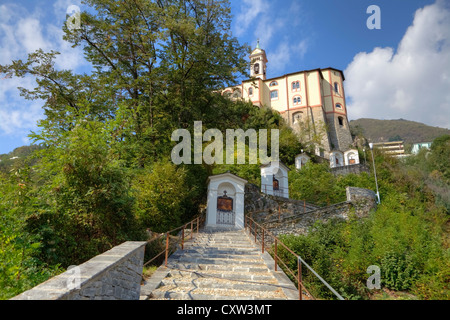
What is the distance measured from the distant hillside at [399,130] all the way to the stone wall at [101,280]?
344 ft

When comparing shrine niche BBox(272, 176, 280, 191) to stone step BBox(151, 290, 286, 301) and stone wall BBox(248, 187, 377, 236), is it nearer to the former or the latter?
stone wall BBox(248, 187, 377, 236)

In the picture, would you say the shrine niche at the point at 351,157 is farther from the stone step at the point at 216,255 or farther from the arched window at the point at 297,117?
the stone step at the point at 216,255

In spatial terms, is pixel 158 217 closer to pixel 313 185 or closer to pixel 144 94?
pixel 144 94

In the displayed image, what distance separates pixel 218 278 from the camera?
235 inches

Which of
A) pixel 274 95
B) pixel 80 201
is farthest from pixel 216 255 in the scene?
pixel 274 95

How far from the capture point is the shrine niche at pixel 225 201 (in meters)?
14.2

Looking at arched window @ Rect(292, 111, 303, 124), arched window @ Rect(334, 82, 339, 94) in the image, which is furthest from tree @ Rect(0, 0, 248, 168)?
arched window @ Rect(334, 82, 339, 94)

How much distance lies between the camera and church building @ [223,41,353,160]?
135 ft

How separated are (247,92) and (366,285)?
1464 inches

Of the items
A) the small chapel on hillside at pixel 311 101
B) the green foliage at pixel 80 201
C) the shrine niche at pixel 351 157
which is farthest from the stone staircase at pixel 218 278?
the small chapel on hillside at pixel 311 101

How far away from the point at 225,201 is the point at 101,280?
11.6m

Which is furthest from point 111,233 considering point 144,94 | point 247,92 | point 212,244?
point 247,92

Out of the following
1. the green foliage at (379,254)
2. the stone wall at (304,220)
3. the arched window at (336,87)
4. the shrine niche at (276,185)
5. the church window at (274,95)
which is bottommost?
the green foliage at (379,254)

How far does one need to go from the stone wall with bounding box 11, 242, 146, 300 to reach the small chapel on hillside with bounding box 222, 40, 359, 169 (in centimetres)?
3720
